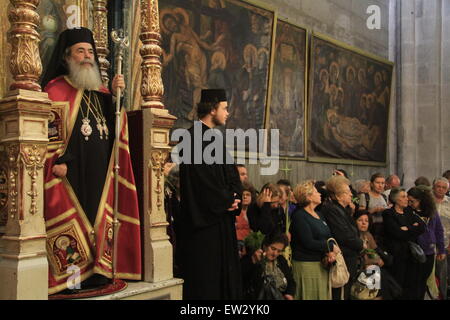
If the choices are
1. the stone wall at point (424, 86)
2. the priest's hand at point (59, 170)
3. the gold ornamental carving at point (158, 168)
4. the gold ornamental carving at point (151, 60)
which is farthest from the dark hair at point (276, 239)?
the stone wall at point (424, 86)

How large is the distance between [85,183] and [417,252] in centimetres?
416

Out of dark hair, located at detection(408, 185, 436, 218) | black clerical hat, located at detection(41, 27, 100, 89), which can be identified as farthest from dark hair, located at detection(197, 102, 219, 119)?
dark hair, located at detection(408, 185, 436, 218)

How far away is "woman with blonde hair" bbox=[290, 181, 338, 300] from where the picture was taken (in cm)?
506

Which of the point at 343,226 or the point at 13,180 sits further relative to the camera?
the point at 343,226

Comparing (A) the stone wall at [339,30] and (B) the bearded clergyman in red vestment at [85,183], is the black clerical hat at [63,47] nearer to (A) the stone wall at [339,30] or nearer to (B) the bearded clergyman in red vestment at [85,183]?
(B) the bearded clergyman in red vestment at [85,183]

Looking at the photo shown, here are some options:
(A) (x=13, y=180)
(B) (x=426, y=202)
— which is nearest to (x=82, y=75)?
(A) (x=13, y=180)

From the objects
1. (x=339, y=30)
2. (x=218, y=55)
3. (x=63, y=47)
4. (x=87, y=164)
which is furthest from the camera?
(x=339, y=30)

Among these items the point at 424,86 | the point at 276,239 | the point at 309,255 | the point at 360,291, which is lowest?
the point at 360,291

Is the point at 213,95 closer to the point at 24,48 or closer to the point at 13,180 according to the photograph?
the point at 24,48

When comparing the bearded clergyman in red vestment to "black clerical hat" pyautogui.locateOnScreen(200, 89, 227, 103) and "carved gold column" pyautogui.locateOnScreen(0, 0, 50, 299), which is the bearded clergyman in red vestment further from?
"black clerical hat" pyautogui.locateOnScreen(200, 89, 227, 103)

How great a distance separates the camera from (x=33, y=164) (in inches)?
136

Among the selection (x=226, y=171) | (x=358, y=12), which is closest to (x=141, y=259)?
(x=226, y=171)

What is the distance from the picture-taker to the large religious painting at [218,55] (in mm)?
6703

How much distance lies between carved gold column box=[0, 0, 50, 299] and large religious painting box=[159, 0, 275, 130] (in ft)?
10.3
